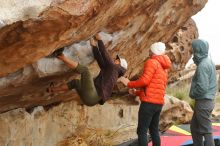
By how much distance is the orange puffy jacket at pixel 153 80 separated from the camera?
283 inches

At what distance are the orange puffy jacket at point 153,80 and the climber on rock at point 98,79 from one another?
0.40 m

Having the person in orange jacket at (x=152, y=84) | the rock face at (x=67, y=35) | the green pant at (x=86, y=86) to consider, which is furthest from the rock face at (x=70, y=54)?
the person in orange jacket at (x=152, y=84)

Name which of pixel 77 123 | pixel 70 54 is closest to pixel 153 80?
pixel 70 54

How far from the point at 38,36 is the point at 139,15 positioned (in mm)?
2727

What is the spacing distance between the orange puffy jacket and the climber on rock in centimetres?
40

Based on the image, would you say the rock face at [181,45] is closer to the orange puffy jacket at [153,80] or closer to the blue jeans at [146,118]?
the blue jeans at [146,118]

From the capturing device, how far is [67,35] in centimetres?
605

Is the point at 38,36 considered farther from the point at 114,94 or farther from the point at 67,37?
the point at 114,94

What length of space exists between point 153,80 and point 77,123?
10.9 ft

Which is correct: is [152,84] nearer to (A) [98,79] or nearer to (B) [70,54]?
(A) [98,79]

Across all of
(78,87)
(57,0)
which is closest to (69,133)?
(78,87)

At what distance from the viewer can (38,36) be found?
18.4 feet

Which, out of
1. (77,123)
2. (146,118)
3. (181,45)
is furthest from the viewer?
(181,45)

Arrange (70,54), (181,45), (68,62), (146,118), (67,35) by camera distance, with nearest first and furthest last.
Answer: (67,35) < (68,62) < (70,54) < (146,118) < (181,45)
